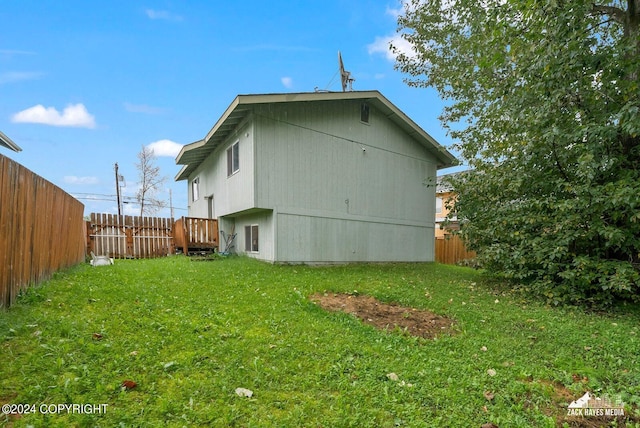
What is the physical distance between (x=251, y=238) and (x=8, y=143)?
368 inches

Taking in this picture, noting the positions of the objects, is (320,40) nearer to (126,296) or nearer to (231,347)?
(126,296)

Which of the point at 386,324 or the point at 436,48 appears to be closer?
the point at 386,324

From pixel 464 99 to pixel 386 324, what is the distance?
9188mm

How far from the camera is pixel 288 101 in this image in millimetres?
8320

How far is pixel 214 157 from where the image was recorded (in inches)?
500

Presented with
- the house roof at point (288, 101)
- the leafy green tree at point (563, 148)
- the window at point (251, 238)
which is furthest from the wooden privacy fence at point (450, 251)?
the window at point (251, 238)

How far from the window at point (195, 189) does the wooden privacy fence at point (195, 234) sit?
4.08m

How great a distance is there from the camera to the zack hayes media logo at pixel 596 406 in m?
2.54

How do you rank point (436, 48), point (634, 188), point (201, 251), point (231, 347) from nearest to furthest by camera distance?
point (231, 347)
point (634, 188)
point (436, 48)
point (201, 251)

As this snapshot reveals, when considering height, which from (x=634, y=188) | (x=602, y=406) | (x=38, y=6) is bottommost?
(x=602, y=406)

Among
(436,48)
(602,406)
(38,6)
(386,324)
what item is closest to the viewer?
(602,406)

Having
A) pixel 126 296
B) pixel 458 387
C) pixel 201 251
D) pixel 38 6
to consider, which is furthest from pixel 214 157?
pixel 458 387

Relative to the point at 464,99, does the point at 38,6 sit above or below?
A: above

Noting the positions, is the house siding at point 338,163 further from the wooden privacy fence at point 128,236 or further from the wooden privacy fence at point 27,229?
the wooden privacy fence at point 128,236
